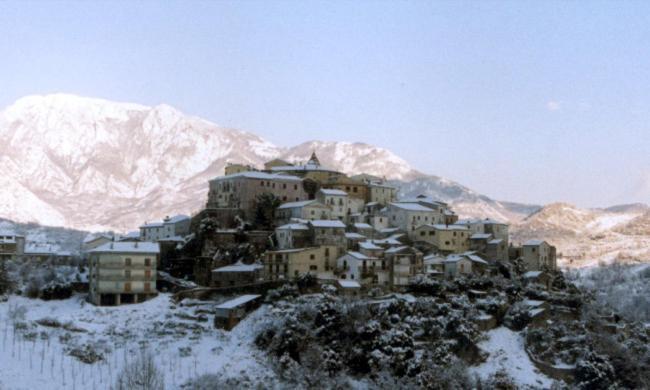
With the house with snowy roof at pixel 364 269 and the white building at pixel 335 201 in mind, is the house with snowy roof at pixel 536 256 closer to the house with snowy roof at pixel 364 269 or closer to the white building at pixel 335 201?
the white building at pixel 335 201

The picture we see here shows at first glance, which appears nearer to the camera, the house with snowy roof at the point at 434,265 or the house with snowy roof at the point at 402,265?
the house with snowy roof at the point at 402,265

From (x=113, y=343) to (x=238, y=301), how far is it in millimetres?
11361

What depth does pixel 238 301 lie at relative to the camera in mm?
66312

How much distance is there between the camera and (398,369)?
5672 centimetres

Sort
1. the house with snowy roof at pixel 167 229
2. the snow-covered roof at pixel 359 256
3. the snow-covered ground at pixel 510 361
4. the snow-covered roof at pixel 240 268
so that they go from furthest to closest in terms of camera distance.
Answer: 1. the house with snowy roof at pixel 167 229
2. the snow-covered roof at pixel 240 268
3. the snow-covered roof at pixel 359 256
4. the snow-covered ground at pixel 510 361

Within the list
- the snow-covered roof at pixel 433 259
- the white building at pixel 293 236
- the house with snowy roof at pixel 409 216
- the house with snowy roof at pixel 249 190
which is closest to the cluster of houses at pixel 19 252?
the house with snowy roof at pixel 249 190

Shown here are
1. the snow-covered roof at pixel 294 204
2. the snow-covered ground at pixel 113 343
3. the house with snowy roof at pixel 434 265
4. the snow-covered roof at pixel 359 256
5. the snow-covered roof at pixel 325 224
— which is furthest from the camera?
the snow-covered roof at pixel 294 204

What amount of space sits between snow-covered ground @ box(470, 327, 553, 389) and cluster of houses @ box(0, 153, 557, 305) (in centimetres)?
1008

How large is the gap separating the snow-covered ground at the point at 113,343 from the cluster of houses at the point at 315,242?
365 cm

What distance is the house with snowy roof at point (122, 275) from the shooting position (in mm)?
68062

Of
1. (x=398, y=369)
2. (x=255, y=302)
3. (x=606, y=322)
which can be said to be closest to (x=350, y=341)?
(x=398, y=369)

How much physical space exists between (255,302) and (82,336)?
574 inches

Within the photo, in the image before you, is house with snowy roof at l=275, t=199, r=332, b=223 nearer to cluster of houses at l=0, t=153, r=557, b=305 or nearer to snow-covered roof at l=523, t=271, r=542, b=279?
cluster of houses at l=0, t=153, r=557, b=305

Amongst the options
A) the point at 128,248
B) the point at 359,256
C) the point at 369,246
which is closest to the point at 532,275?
the point at 369,246
